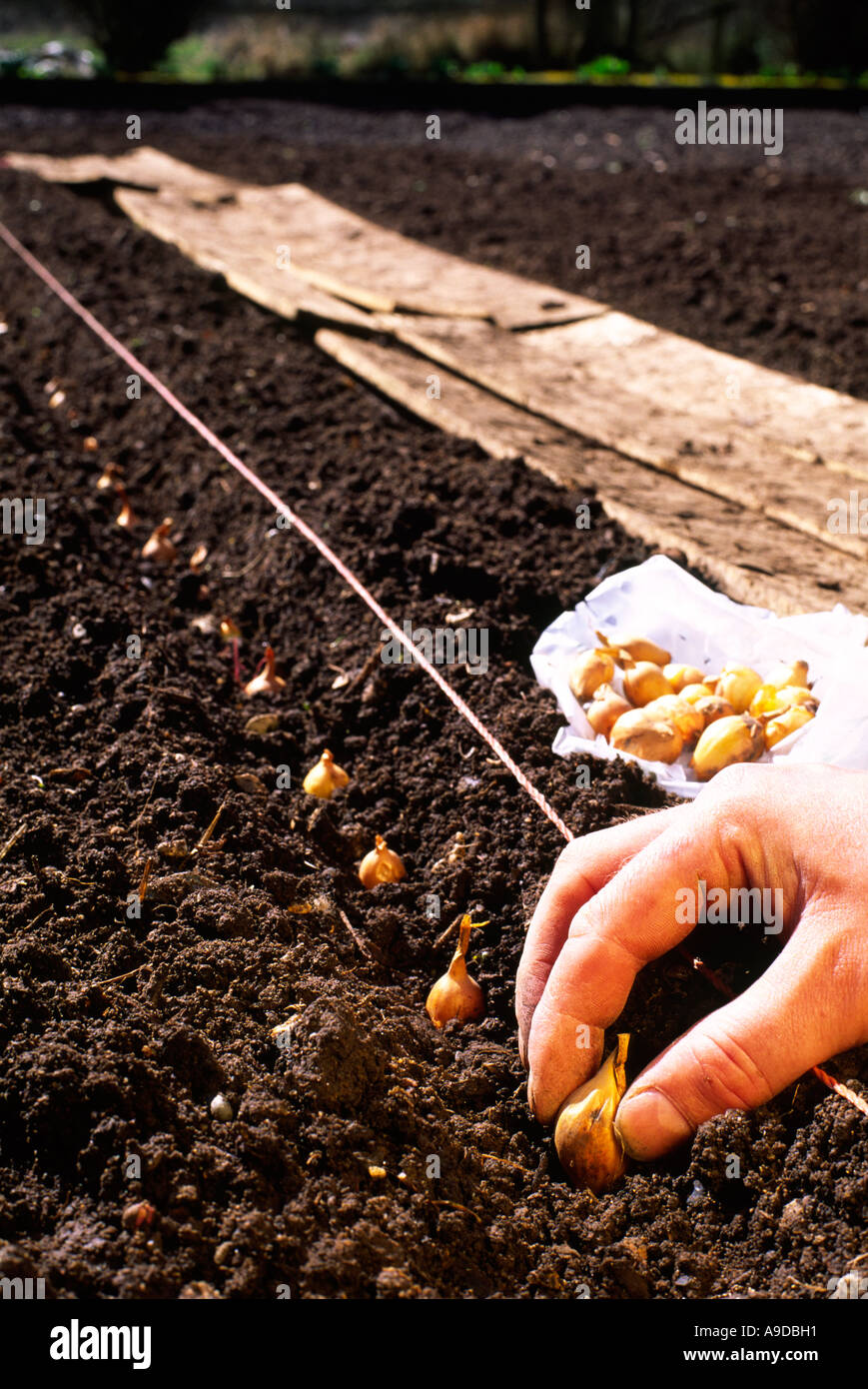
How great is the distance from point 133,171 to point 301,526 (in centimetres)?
767

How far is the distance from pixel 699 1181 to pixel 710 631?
1668 mm

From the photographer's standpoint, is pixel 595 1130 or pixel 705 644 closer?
pixel 595 1130

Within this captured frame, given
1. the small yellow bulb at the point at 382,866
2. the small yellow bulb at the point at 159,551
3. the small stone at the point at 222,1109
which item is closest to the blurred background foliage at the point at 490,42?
the small yellow bulb at the point at 159,551

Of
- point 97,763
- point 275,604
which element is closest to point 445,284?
point 275,604

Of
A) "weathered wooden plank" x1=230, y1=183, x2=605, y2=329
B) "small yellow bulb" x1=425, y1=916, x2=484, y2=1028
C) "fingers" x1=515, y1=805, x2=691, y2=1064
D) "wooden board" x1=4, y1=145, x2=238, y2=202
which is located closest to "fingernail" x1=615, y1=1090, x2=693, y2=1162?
"fingers" x1=515, y1=805, x2=691, y2=1064

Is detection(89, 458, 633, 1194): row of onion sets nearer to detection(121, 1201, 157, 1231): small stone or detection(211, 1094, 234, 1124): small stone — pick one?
detection(211, 1094, 234, 1124): small stone

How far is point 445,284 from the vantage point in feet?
23.7

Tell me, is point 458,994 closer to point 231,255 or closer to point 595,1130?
point 595,1130

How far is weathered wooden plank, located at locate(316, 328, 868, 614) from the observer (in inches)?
135

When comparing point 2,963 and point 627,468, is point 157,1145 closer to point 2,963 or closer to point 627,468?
point 2,963

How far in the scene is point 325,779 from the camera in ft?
9.58

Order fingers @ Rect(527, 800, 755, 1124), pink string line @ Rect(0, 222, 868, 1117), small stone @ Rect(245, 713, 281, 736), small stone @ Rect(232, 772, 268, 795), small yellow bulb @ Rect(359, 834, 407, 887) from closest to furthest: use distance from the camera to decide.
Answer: fingers @ Rect(527, 800, 755, 1124)
pink string line @ Rect(0, 222, 868, 1117)
small yellow bulb @ Rect(359, 834, 407, 887)
small stone @ Rect(232, 772, 268, 795)
small stone @ Rect(245, 713, 281, 736)

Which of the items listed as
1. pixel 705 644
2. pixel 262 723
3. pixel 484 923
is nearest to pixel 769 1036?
pixel 484 923

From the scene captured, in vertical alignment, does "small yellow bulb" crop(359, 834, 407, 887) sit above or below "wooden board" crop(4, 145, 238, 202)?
below
